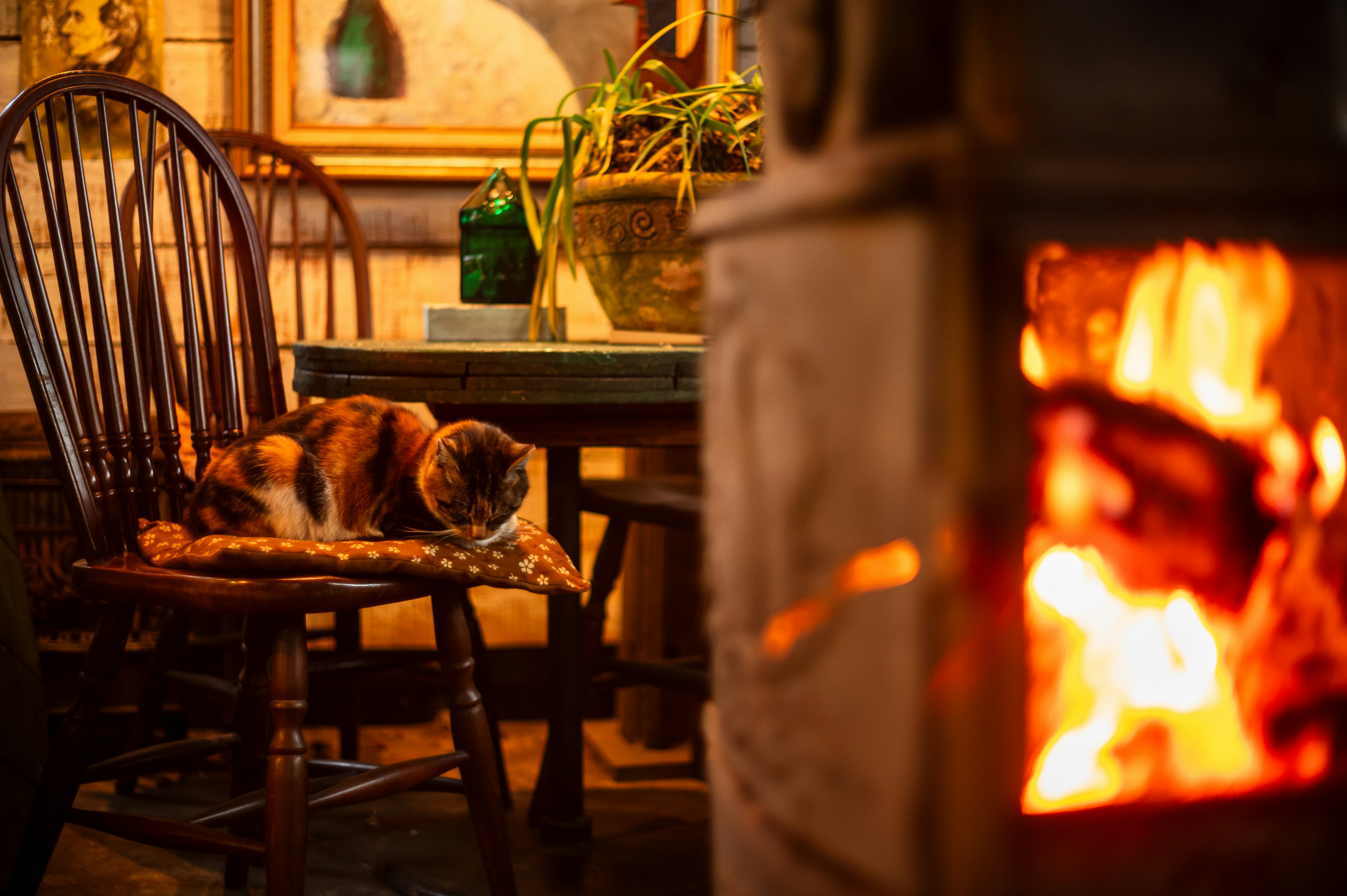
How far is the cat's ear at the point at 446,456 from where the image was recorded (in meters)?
1.38

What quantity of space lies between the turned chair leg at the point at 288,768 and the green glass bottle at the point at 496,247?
0.73 metres

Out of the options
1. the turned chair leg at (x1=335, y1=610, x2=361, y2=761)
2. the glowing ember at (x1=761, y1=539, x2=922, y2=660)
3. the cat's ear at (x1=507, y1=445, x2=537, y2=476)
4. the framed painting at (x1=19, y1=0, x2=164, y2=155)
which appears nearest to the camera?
the glowing ember at (x1=761, y1=539, x2=922, y2=660)

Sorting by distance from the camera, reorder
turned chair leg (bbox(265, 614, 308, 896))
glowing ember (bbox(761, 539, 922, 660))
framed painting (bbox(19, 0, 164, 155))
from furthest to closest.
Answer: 1. framed painting (bbox(19, 0, 164, 155))
2. turned chair leg (bbox(265, 614, 308, 896))
3. glowing ember (bbox(761, 539, 922, 660))

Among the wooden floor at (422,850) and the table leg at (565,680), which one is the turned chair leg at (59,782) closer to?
the wooden floor at (422,850)

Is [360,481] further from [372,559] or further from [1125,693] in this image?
[1125,693]

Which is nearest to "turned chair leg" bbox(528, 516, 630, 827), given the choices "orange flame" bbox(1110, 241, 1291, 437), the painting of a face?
"orange flame" bbox(1110, 241, 1291, 437)

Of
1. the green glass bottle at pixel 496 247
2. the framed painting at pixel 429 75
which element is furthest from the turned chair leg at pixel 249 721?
the framed painting at pixel 429 75

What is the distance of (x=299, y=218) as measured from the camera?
90.5 inches

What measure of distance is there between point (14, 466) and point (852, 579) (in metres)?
1.94

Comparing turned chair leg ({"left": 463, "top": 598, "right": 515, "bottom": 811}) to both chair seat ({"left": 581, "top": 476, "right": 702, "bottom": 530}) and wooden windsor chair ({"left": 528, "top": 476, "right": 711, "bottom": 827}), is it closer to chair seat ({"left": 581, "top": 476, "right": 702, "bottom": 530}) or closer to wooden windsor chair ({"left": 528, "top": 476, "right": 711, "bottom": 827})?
wooden windsor chair ({"left": 528, "top": 476, "right": 711, "bottom": 827})

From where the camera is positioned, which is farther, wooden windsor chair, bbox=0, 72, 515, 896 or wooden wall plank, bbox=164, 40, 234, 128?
wooden wall plank, bbox=164, 40, 234, 128

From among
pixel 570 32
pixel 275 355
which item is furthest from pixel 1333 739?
pixel 570 32

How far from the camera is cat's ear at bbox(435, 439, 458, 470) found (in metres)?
1.38

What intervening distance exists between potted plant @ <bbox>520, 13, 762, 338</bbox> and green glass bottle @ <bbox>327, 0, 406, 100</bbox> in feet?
2.70
